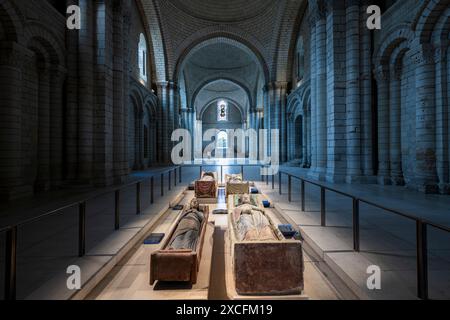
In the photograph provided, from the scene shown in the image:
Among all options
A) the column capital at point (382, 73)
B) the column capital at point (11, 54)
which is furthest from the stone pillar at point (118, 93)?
the column capital at point (382, 73)

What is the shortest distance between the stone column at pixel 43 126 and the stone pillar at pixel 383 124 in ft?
41.3

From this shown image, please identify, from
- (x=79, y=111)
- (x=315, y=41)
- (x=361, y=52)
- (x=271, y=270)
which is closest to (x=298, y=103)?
(x=315, y=41)

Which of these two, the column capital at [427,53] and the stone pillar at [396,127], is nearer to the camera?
the column capital at [427,53]

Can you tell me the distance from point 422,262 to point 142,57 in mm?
23613

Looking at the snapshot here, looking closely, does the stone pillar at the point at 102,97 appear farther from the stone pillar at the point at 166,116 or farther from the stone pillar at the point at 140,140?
the stone pillar at the point at 166,116

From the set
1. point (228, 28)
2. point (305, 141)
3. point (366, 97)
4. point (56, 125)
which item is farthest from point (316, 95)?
point (228, 28)

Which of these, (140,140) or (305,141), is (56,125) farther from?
(305,141)

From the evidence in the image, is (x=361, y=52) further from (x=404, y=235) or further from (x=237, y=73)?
(x=237, y=73)

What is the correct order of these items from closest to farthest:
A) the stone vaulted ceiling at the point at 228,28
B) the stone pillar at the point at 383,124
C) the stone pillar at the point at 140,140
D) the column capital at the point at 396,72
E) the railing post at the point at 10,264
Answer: the railing post at the point at 10,264 → the column capital at the point at 396,72 → the stone pillar at the point at 383,124 → the stone pillar at the point at 140,140 → the stone vaulted ceiling at the point at 228,28

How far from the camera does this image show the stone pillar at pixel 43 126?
10008 mm

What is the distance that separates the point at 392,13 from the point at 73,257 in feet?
42.1

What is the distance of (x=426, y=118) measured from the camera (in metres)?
9.24

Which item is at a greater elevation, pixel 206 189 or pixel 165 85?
pixel 165 85

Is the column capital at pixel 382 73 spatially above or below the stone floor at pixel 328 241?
above
